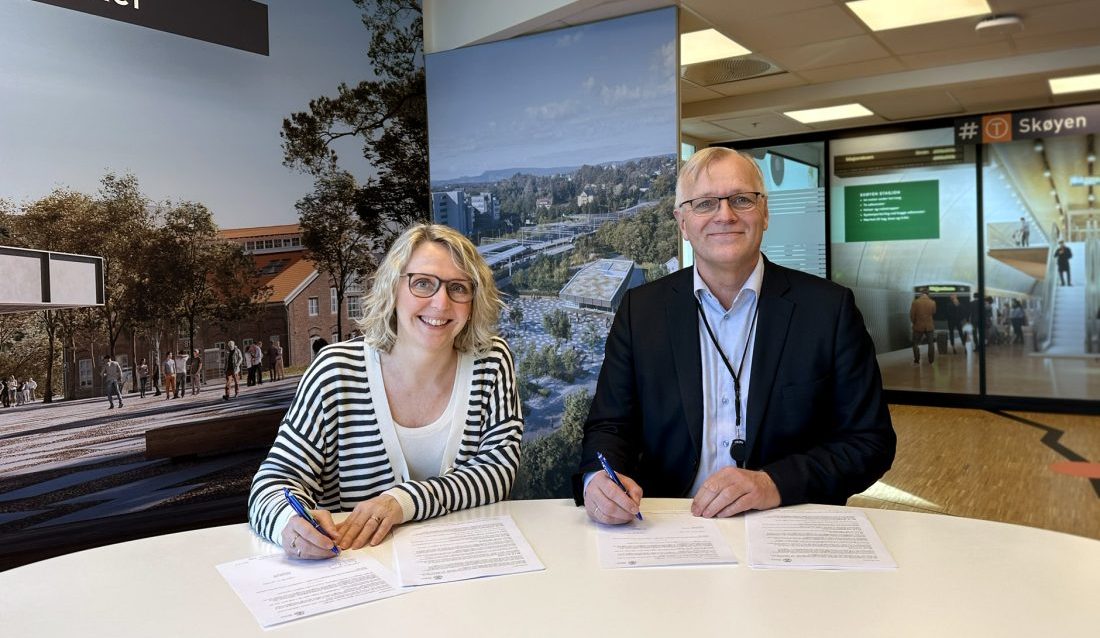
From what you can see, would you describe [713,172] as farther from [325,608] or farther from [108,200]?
[108,200]

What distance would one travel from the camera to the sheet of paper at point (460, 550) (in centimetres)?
135

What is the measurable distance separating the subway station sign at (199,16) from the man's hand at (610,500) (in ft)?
11.5

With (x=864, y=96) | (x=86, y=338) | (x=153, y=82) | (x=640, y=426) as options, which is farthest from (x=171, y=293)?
(x=864, y=96)

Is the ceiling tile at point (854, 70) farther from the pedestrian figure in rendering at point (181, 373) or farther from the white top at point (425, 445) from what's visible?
the white top at point (425, 445)

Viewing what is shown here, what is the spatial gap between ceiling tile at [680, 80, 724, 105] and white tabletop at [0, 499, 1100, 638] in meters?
5.70

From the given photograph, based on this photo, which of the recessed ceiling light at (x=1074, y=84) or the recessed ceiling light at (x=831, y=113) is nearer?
the recessed ceiling light at (x=1074, y=84)

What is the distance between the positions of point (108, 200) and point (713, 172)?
311 cm

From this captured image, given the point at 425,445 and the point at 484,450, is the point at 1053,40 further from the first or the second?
the point at 425,445

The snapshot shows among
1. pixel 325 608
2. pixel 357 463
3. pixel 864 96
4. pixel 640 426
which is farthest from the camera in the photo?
pixel 864 96

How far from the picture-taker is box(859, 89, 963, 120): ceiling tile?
6875 mm

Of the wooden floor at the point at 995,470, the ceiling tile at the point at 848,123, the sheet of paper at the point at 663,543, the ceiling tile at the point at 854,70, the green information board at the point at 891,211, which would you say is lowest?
the wooden floor at the point at 995,470

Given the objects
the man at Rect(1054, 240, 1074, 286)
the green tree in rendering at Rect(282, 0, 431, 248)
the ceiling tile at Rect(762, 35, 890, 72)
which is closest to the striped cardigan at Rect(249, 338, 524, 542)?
the green tree in rendering at Rect(282, 0, 431, 248)

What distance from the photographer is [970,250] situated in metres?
8.06

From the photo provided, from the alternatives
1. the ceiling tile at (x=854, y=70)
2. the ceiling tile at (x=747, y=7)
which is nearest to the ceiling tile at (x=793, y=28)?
the ceiling tile at (x=747, y=7)
